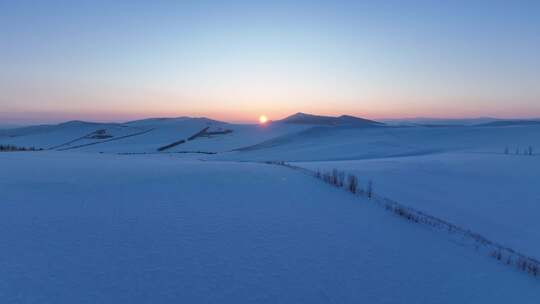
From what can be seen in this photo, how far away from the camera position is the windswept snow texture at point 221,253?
8.80 ft

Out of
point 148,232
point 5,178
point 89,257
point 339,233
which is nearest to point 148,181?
point 5,178

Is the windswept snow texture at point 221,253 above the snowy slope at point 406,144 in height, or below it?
below

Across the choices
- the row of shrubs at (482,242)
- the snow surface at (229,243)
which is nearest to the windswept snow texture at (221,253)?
the snow surface at (229,243)

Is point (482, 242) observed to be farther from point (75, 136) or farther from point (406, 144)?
point (75, 136)

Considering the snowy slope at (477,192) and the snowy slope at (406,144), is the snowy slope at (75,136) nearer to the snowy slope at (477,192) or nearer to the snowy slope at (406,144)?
the snowy slope at (406,144)

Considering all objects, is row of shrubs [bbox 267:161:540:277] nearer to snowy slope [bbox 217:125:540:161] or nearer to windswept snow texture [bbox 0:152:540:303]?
windswept snow texture [bbox 0:152:540:303]

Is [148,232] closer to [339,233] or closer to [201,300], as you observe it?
[201,300]

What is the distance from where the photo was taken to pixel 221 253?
326 centimetres

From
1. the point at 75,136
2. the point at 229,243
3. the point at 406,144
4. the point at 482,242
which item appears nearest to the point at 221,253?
the point at 229,243

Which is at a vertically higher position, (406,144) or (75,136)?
(75,136)

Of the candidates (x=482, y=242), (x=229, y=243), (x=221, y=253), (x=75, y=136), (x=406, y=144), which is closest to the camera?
(x=221, y=253)

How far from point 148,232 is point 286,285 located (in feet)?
5.53

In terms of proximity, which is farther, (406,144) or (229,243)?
(406,144)

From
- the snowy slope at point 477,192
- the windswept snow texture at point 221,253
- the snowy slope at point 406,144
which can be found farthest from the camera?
the snowy slope at point 406,144
